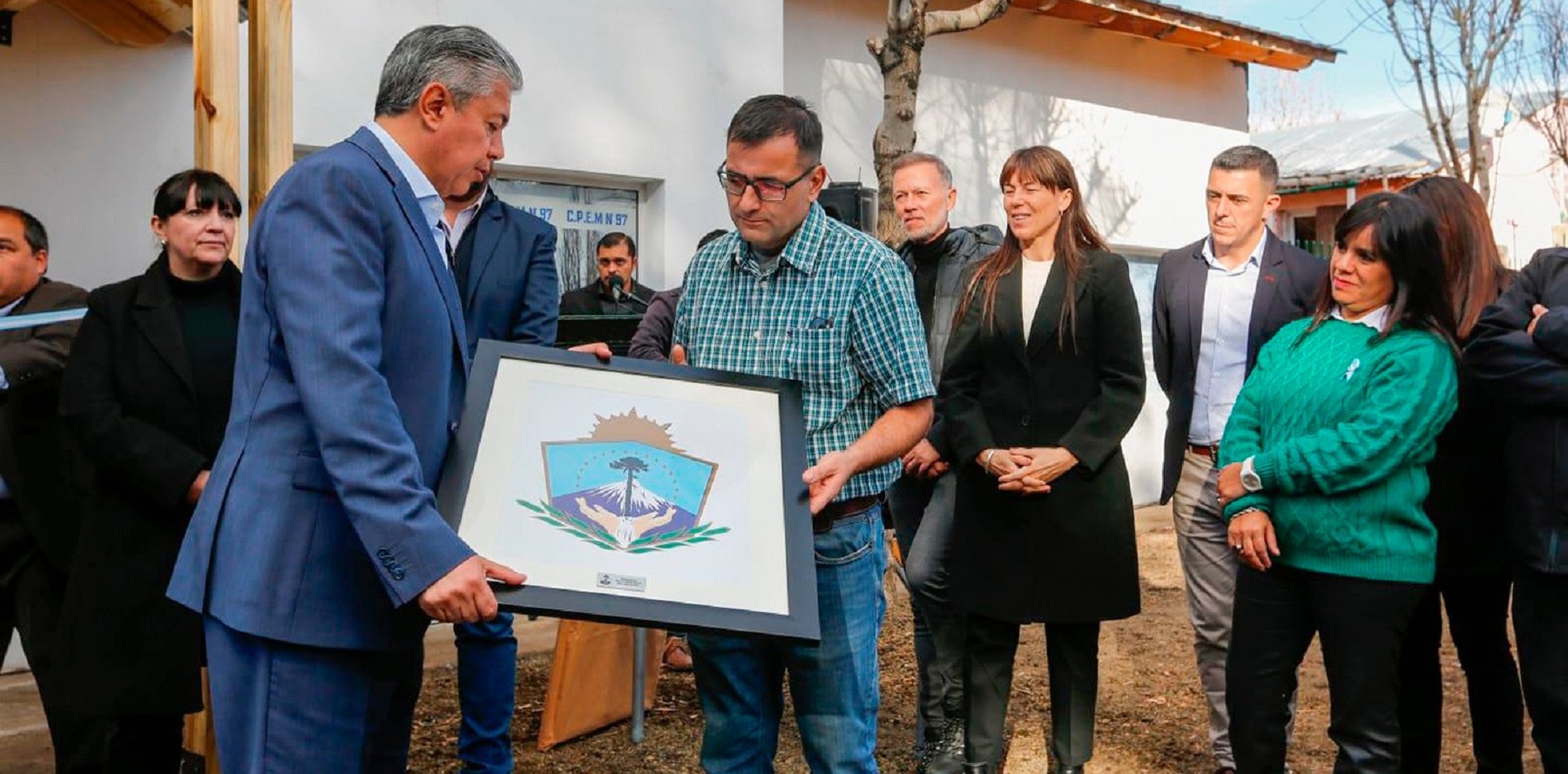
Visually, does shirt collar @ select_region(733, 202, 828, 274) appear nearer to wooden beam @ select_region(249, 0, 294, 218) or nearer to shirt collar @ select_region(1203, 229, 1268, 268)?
wooden beam @ select_region(249, 0, 294, 218)

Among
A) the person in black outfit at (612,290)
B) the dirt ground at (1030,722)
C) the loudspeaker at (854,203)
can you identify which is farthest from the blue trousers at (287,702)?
the loudspeaker at (854,203)

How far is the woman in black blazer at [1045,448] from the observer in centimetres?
430

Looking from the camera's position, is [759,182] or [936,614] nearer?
[759,182]

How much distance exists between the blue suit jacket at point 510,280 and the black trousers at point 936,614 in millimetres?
1529

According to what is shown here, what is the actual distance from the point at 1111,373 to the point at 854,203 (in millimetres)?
2740

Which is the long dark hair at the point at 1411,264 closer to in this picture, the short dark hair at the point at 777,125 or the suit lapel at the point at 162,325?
the short dark hair at the point at 777,125

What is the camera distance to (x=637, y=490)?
103 inches

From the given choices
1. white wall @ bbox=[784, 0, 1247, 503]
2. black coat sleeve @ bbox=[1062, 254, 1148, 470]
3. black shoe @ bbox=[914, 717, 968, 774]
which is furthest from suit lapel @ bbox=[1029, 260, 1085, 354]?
white wall @ bbox=[784, 0, 1247, 503]

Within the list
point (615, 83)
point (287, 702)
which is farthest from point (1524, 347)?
point (615, 83)

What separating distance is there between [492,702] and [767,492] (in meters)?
1.93

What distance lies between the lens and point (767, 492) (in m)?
2.75

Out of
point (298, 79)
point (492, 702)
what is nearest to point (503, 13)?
point (298, 79)

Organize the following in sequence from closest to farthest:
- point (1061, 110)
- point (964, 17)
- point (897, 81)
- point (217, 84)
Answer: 1. point (217, 84)
2. point (897, 81)
3. point (964, 17)
4. point (1061, 110)

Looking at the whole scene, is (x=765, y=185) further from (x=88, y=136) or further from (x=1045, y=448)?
(x=88, y=136)
